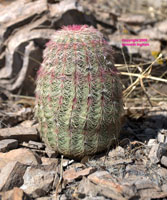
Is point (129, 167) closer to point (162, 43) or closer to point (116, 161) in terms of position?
A: point (116, 161)

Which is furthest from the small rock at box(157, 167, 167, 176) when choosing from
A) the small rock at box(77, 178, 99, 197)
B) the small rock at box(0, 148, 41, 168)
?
the small rock at box(0, 148, 41, 168)

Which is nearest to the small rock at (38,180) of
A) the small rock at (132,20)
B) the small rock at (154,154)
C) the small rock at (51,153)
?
the small rock at (51,153)

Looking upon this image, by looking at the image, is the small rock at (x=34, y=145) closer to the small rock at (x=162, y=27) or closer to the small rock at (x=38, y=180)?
the small rock at (x=38, y=180)

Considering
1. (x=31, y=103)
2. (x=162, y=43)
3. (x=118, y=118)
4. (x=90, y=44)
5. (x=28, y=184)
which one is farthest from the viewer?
(x=162, y=43)

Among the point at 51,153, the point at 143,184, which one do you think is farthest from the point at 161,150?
the point at 51,153

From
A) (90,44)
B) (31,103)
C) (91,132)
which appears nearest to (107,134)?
(91,132)

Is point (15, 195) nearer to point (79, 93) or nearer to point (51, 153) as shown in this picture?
Answer: point (51, 153)
